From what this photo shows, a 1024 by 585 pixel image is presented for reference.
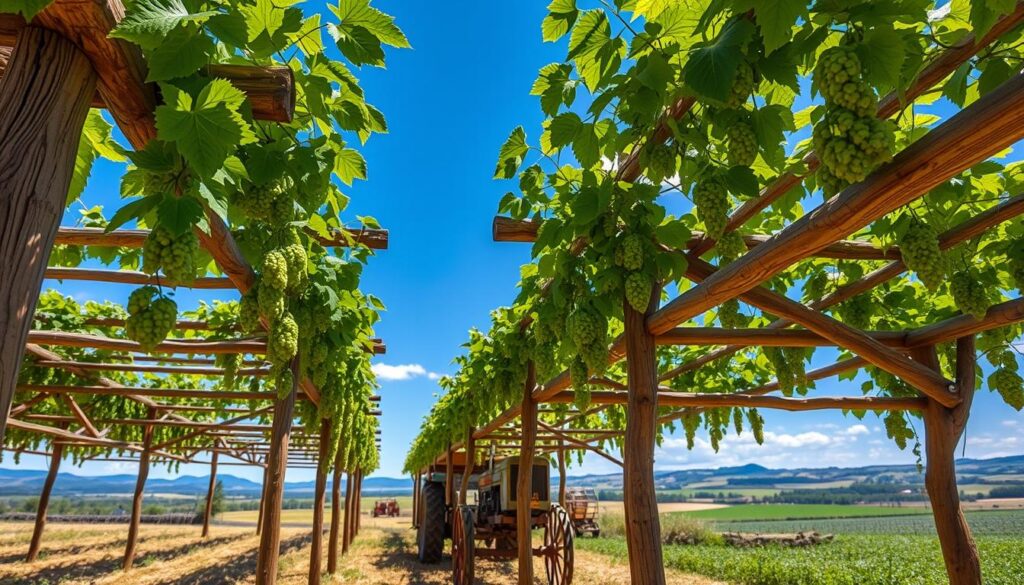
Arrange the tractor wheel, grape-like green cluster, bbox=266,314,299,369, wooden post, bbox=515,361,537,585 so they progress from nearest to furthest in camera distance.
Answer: grape-like green cluster, bbox=266,314,299,369 → wooden post, bbox=515,361,537,585 → the tractor wheel

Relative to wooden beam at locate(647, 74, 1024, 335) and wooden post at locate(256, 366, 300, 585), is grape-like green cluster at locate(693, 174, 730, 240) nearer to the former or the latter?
wooden beam at locate(647, 74, 1024, 335)

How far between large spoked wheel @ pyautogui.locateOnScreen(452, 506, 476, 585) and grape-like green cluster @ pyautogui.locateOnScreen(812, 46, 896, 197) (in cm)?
848

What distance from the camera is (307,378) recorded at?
19.8ft

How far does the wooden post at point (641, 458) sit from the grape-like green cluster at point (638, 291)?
391 mm

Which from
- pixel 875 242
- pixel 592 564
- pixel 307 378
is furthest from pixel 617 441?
pixel 875 242

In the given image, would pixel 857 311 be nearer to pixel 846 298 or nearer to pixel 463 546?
pixel 846 298

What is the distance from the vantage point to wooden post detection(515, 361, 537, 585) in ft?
22.9

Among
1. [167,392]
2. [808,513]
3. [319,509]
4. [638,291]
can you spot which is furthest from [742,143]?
[808,513]

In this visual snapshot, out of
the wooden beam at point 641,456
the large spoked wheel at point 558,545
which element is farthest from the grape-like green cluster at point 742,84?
the large spoked wheel at point 558,545

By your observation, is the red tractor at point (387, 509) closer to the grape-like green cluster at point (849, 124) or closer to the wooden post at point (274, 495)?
the wooden post at point (274, 495)

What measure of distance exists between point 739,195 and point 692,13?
2.83ft

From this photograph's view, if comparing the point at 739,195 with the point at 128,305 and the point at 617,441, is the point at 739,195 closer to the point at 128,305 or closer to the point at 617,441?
the point at 128,305

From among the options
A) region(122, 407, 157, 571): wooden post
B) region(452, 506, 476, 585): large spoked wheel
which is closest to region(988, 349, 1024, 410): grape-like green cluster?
region(452, 506, 476, 585): large spoked wheel

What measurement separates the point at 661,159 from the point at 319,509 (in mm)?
8088
